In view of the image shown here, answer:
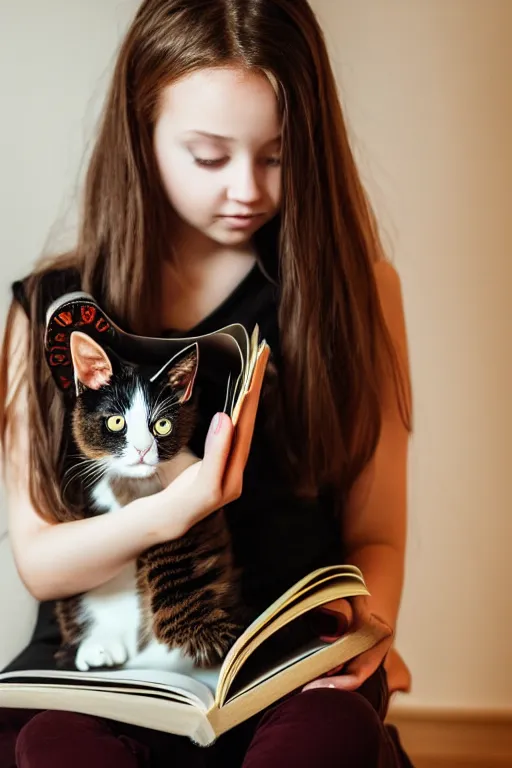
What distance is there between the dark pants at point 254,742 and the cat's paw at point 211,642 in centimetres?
7

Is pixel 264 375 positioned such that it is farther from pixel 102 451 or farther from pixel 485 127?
pixel 485 127

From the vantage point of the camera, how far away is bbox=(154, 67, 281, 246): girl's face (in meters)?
0.77

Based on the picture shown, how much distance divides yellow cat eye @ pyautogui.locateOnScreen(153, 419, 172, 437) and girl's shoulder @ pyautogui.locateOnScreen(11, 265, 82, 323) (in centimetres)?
15

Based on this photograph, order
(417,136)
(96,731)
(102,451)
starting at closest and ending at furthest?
(96,731)
(102,451)
(417,136)

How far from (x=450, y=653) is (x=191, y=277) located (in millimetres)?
522

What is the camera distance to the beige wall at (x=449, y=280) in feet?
3.08

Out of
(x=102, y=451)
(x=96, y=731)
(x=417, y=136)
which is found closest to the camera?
(x=96, y=731)

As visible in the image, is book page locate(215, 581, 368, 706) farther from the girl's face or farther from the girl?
Answer: the girl's face

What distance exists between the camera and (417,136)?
0.95 meters

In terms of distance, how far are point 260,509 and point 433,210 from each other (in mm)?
375

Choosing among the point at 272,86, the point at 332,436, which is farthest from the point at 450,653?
the point at 272,86

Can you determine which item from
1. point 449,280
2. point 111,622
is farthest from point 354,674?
point 449,280

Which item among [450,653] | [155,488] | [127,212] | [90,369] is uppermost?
[127,212]

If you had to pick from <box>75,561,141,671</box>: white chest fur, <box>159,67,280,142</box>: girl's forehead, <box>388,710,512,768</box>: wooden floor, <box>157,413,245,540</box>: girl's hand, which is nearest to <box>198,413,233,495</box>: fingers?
<box>157,413,245,540</box>: girl's hand
